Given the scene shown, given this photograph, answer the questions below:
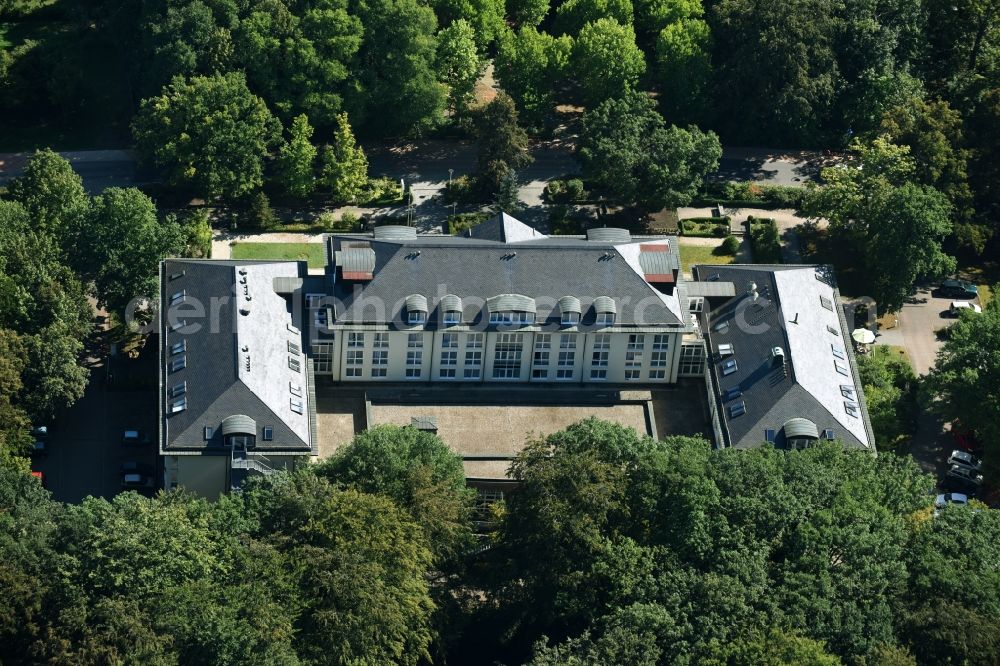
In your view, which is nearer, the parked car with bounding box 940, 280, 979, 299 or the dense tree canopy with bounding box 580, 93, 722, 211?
the dense tree canopy with bounding box 580, 93, 722, 211

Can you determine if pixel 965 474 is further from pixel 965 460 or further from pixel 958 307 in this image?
pixel 958 307

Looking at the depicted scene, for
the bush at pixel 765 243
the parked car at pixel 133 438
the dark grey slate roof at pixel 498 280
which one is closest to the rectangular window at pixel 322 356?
the dark grey slate roof at pixel 498 280

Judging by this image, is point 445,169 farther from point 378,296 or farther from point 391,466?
point 391,466

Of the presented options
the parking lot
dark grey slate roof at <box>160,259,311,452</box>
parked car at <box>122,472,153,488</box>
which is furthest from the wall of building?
parked car at <box>122,472,153,488</box>

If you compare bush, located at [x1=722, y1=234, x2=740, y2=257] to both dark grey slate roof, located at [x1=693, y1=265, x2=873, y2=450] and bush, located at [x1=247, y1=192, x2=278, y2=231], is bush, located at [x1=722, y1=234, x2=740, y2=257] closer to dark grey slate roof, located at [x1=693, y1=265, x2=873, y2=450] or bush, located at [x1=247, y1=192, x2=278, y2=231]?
dark grey slate roof, located at [x1=693, y1=265, x2=873, y2=450]

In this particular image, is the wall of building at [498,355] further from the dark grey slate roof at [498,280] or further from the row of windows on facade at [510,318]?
the dark grey slate roof at [498,280]
